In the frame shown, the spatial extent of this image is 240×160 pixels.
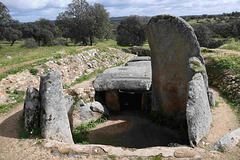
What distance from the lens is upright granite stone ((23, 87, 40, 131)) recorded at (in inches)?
279

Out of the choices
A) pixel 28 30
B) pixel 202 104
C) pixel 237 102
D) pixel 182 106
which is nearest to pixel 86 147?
pixel 202 104

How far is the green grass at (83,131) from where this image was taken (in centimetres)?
809

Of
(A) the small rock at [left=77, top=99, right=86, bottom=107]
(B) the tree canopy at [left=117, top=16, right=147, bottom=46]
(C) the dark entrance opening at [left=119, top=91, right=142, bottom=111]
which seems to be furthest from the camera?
(B) the tree canopy at [left=117, top=16, right=147, bottom=46]

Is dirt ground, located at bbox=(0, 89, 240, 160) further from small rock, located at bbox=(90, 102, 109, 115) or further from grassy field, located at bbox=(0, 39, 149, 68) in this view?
grassy field, located at bbox=(0, 39, 149, 68)

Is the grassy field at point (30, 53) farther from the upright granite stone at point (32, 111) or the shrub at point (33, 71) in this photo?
the upright granite stone at point (32, 111)

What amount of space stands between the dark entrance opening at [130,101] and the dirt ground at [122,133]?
97 cm

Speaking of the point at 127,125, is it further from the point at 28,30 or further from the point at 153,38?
the point at 28,30

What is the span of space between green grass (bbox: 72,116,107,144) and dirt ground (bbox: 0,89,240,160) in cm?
25

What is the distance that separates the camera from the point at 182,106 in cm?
853

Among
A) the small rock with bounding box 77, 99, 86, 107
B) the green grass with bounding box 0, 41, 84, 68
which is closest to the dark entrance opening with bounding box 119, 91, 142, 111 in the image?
the small rock with bounding box 77, 99, 86, 107

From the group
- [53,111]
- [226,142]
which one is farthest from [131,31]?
[226,142]

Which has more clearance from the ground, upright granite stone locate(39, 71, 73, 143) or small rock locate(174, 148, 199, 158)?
upright granite stone locate(39, 71, 73, 143)

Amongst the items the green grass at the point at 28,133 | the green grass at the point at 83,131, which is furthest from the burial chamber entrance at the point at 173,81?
the green grass at the point at 28,133

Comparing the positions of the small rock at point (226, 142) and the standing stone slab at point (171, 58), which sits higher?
the standing stone slab at point (171, 58)
